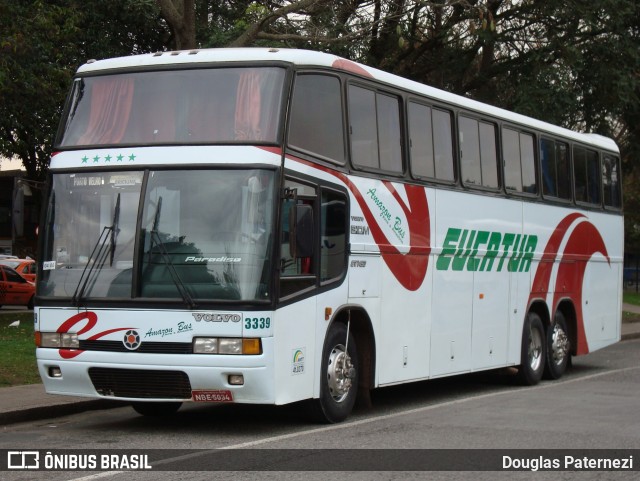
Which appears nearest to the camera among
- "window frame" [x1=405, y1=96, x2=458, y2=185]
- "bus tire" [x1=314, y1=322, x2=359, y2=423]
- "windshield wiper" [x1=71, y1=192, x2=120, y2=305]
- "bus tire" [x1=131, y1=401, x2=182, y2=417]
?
"windshield wiper" [x1=71, y1=192, x2=120, y2=305]

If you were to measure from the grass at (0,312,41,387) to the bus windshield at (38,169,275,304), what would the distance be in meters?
4.15

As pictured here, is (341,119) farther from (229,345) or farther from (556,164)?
(556,164)

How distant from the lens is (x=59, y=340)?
35.1ft

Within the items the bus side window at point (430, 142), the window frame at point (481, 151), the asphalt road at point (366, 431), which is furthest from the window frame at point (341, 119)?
the window frame at point (481, 151)

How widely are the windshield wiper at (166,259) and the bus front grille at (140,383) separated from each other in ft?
2.19

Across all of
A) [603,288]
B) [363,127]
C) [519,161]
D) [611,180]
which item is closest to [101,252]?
[363,127]

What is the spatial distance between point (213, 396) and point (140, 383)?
702 millimetres

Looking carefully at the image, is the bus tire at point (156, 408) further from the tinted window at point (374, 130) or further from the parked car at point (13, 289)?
the parked car at point (13, 289)

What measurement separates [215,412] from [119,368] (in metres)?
2.57

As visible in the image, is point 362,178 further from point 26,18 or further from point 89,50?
point 89,50

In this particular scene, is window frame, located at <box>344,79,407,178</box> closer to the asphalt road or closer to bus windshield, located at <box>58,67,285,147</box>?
bus windshield, located at <box>58,67,285,147</box>

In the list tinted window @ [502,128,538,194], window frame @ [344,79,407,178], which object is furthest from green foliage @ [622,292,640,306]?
window frame @ [344,79,407,178]

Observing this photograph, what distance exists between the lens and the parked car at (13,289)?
3753 cm

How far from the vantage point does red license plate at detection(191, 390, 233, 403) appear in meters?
10.2
